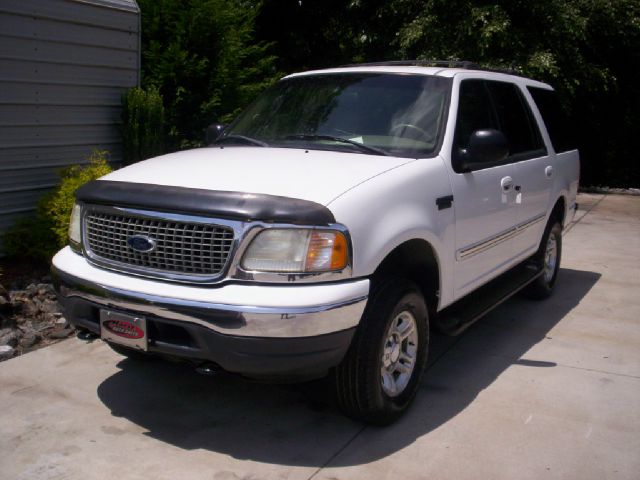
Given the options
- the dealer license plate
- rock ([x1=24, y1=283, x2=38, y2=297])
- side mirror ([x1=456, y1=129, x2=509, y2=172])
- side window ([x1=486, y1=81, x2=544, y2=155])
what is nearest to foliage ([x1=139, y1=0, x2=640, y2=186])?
rock ([x1=24, y1=283, x2=38, y2=297])

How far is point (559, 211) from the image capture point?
6.84 m

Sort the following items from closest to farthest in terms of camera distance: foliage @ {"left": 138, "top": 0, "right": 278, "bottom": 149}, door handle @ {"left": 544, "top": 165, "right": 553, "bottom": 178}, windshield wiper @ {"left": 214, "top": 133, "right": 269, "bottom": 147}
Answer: windshield wiper @ {"left": 214, "top": 133, "right": 269, "bottom": 147} < door handle @ {"left": 544, "top": 165, "right": 553, "bottom": 178} < foliage @ {"left": 138, "top": 0, "right": 278, "bottom": 149}

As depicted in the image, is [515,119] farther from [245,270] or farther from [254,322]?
[254,322]

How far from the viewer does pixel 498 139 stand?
444cm

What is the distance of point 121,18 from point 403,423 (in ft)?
17.5

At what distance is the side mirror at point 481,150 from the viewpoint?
4410 mm

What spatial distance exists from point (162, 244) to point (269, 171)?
670mm

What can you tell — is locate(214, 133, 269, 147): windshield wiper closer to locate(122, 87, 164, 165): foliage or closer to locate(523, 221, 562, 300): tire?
locate(122, 87, 164, 165): foliage

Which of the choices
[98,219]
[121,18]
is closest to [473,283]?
[98,219]

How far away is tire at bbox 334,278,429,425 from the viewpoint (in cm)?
367

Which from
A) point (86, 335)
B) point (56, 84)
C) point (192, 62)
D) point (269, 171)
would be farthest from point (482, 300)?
point (192, 62)

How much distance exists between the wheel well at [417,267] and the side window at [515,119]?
160 cm

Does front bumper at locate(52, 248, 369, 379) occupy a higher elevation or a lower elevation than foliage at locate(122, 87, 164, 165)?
A: lower

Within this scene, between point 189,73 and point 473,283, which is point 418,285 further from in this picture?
point 189,73
